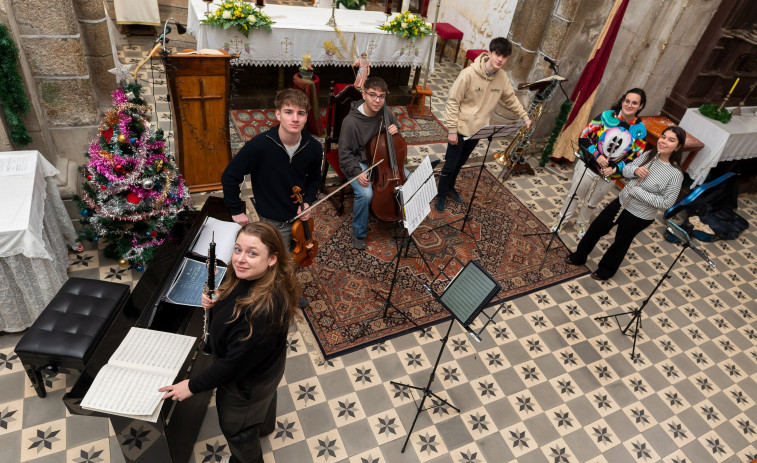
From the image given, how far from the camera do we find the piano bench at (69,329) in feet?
9.47

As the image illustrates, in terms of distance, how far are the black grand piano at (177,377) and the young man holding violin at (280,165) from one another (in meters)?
0.47

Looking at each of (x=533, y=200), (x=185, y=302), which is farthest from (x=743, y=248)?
(x=185, y=302)

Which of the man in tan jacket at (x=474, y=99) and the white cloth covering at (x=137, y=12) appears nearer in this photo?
the man in tan jacket at (x=474, y=99)

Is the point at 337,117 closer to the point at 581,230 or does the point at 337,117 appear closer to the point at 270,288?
the point at 581,230

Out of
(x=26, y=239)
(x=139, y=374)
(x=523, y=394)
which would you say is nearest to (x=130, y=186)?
(x=26, y=239)

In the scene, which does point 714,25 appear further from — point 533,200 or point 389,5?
point 389,5

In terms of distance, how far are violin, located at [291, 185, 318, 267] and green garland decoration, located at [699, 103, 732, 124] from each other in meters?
5.41

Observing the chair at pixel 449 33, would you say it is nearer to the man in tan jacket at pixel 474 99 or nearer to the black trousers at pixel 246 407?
the man in tan jacket at pixel 474 99

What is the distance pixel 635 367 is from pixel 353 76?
5282 mm

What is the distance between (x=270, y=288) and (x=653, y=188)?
354 cm

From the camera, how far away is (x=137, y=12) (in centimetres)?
764

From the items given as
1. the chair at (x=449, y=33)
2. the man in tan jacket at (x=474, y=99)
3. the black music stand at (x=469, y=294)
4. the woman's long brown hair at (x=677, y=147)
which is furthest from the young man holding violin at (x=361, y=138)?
the chair at (x=449, y=33)

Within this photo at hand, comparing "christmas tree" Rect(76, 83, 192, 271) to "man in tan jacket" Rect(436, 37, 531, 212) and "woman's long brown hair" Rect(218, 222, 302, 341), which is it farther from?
"man in tan jacket" Rect(436, 37, 531, 212)

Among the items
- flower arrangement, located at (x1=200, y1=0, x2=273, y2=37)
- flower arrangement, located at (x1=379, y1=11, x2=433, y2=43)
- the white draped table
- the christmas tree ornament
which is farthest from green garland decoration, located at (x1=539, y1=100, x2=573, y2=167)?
the white draped table
